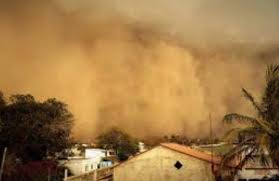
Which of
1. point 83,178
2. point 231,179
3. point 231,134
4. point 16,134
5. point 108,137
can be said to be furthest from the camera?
point 108,137

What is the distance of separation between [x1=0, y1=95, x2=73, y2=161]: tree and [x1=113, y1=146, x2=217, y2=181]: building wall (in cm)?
1007

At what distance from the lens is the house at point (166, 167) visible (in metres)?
20.1

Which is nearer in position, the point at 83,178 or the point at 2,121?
the point at 83,178

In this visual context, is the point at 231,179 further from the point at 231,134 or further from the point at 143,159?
the point at 231,134

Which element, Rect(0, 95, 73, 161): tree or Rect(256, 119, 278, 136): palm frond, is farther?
Rect(0, 95, 73, 161): tree

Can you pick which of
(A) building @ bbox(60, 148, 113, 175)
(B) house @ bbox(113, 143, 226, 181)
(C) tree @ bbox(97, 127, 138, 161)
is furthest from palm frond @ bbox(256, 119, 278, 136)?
(C) tree @ bbox(97, 127, 138, 161)

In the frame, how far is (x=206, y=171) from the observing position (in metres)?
20.0

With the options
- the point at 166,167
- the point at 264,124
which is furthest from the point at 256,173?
the point at 264,124

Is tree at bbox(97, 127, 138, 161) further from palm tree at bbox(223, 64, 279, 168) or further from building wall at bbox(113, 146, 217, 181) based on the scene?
palm tree at bbox(223, 64, 279, 168)

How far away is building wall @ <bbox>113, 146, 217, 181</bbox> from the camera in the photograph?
20188mm

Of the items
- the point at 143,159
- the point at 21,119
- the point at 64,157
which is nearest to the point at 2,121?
the point at 21,119

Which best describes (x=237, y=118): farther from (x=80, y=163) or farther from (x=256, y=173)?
(x=80, y=163)

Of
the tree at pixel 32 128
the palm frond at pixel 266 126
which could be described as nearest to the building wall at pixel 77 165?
the tree at pixel 32 128

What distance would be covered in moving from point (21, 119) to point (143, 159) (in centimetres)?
1275
